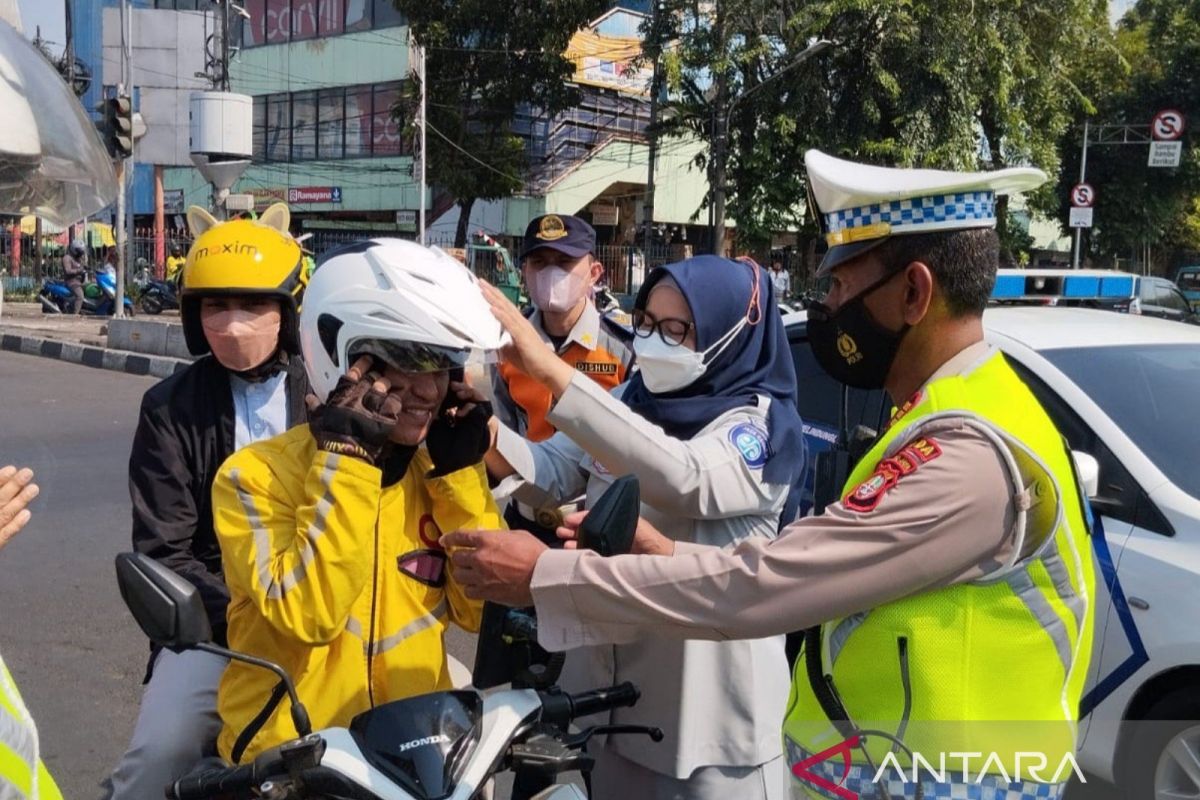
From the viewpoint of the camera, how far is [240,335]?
242 centimetres

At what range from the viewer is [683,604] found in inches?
59.6

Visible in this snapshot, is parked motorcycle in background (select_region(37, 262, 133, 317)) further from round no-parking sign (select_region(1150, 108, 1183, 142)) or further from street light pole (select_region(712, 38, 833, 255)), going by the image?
round no-parking sign (select_region(1150, 108, 1183, 142))

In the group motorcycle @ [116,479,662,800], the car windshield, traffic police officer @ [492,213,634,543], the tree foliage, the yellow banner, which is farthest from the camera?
the yellow banner

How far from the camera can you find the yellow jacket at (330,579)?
5.23 ft

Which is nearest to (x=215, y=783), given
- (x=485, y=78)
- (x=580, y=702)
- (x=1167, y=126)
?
(x=580, y=702)

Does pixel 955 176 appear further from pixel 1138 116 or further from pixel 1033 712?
pixel 1138 116

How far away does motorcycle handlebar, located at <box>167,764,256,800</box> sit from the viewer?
149cm

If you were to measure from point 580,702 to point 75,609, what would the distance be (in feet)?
13.5

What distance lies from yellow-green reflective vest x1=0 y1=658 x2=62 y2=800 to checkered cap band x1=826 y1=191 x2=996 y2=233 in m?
1.31

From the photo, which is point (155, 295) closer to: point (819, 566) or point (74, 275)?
point (74, 275)

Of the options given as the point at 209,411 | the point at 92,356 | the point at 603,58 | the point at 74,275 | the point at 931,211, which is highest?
the point at 603,58

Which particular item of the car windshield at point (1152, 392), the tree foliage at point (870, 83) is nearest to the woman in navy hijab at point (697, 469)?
the car windshield at point (1152, 392)

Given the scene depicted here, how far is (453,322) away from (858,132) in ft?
63.2

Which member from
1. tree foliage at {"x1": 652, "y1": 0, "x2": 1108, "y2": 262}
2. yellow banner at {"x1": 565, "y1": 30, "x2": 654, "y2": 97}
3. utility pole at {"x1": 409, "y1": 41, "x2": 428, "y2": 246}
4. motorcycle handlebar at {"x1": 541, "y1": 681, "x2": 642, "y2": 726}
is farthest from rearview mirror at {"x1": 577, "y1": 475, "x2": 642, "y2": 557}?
yellow banner at {"x1": 565, "y1": 30, "x2": 654, "y2": 97}
